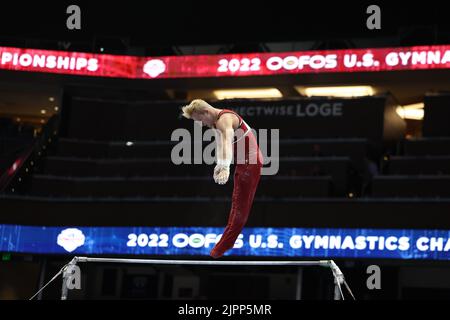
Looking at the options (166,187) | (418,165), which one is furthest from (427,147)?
(166,187)

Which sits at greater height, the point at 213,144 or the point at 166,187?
the point at 213,144

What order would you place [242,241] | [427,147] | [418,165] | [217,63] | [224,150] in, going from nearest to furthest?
[224,150] < [242,241] < [418,165] < [427,147] < [217,63]

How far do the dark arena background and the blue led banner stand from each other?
0.04 meters

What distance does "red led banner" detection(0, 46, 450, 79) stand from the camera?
23.8 meters

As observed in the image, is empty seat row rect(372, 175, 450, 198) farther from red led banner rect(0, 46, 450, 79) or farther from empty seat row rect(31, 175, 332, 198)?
red led banner rect(0, 46, 450, 79)

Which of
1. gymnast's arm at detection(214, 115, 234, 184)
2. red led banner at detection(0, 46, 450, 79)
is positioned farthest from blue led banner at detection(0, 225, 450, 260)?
gymnast's arm at detection(214, 115, 234, 184)

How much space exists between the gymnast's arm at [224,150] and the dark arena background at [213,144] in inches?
432

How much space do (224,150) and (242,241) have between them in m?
11.9

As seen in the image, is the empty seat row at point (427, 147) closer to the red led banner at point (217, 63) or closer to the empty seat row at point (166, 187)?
the red led banner at point (217, 63)

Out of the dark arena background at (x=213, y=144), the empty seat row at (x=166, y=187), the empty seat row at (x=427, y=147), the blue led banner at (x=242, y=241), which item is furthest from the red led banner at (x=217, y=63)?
the blue led banner at (x=242, y=241)

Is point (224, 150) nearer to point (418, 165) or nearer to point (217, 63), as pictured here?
point (418, 165)

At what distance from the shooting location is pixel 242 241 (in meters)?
20.1
